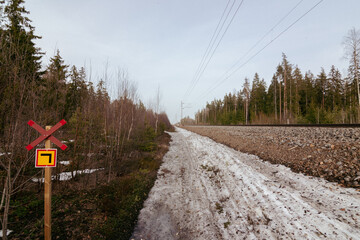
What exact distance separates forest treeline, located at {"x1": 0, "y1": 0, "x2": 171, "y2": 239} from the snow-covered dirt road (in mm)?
2780

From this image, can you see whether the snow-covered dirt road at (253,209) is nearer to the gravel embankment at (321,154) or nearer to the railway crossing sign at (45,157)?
the gravel embankment at (321,154)

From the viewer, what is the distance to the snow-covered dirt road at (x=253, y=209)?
283 cm

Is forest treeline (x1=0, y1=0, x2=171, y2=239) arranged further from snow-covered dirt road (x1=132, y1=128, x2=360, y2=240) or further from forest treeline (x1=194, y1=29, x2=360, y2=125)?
forest treeline (x1=194, y1=29, x2=360, y2=125)

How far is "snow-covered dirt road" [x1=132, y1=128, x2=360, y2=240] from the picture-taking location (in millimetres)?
2834

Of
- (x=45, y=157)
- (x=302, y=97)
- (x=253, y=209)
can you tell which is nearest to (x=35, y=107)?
(x=45, y=157)

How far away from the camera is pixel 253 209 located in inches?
142

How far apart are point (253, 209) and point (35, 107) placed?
20.3 ft

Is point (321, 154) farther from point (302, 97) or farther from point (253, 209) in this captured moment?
point (302, 97)

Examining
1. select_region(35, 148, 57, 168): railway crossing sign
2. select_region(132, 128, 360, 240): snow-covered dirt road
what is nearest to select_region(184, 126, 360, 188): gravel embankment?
select_region(132, 128, 360, 240): snow-covered dirt road

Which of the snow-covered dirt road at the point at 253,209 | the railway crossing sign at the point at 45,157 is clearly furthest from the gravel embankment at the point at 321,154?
the railway crossing sign at the point at 45,157

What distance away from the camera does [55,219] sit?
323cm

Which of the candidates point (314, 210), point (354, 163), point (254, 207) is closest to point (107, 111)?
point (254, 207)

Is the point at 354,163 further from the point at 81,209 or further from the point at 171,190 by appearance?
the point at 81,209

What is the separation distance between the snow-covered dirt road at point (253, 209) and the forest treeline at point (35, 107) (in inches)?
109
